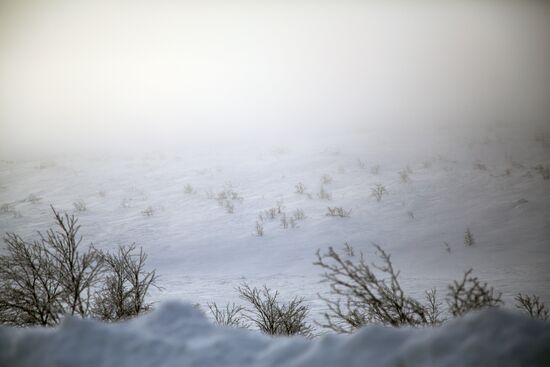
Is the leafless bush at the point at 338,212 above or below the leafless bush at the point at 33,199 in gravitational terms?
below

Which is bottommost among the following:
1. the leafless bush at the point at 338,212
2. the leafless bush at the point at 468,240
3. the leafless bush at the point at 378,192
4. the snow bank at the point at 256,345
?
the leafless bush at the point at 468,240

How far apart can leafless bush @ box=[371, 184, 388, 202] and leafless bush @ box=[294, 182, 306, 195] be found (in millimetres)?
2883

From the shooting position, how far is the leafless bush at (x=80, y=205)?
13.7 meters

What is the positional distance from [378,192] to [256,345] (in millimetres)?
11405

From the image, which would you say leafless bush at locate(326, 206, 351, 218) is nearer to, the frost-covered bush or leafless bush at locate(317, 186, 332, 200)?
leafless bush at locate(317, 186, 332, 200)

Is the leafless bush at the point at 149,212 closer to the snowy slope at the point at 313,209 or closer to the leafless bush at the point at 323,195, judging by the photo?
the snowy slope at the point at 313,209

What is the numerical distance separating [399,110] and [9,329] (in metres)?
34.3

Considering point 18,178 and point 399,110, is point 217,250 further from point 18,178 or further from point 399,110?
point 399,110

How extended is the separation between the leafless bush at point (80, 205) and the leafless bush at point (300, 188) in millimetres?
9258

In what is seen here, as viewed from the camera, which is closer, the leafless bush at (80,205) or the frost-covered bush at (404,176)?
the frost-covered bush at (404,176)

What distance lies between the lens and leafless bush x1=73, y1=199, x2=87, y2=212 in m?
13.7

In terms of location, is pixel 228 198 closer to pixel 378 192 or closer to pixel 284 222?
pixel 284 222

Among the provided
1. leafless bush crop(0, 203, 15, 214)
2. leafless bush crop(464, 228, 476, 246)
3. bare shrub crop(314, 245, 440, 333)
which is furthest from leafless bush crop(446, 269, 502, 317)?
A: leafless bush crop(0, 203, 15, 214)

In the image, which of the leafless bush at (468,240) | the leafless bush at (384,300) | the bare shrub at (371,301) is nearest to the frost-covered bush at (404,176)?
the leafless bush at (468,240)
